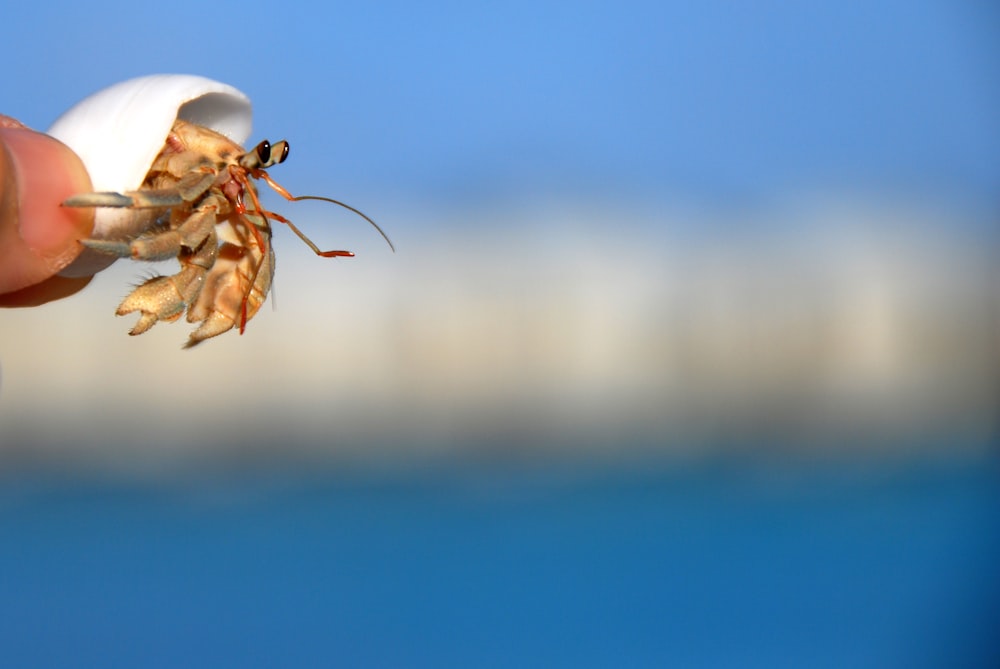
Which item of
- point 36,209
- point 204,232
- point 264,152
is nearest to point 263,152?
point 264,152

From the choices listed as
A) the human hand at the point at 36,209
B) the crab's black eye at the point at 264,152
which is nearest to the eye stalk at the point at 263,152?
the crab's black eye at the point at 264,152

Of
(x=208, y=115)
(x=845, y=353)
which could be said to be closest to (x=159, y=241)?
(x=208, y=115)

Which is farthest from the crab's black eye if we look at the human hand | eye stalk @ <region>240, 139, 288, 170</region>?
the human hand

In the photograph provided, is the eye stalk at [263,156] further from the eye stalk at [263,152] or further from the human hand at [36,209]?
the human hand at [36,209]

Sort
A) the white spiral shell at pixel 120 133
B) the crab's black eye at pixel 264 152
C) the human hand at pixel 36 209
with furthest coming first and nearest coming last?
1. the crab's black eye at pixel 264 152
2. the white spiral shell at pixel 120 133
3. the human hand at pixel 36 209

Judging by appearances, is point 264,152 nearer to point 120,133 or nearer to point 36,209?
point 120,133
